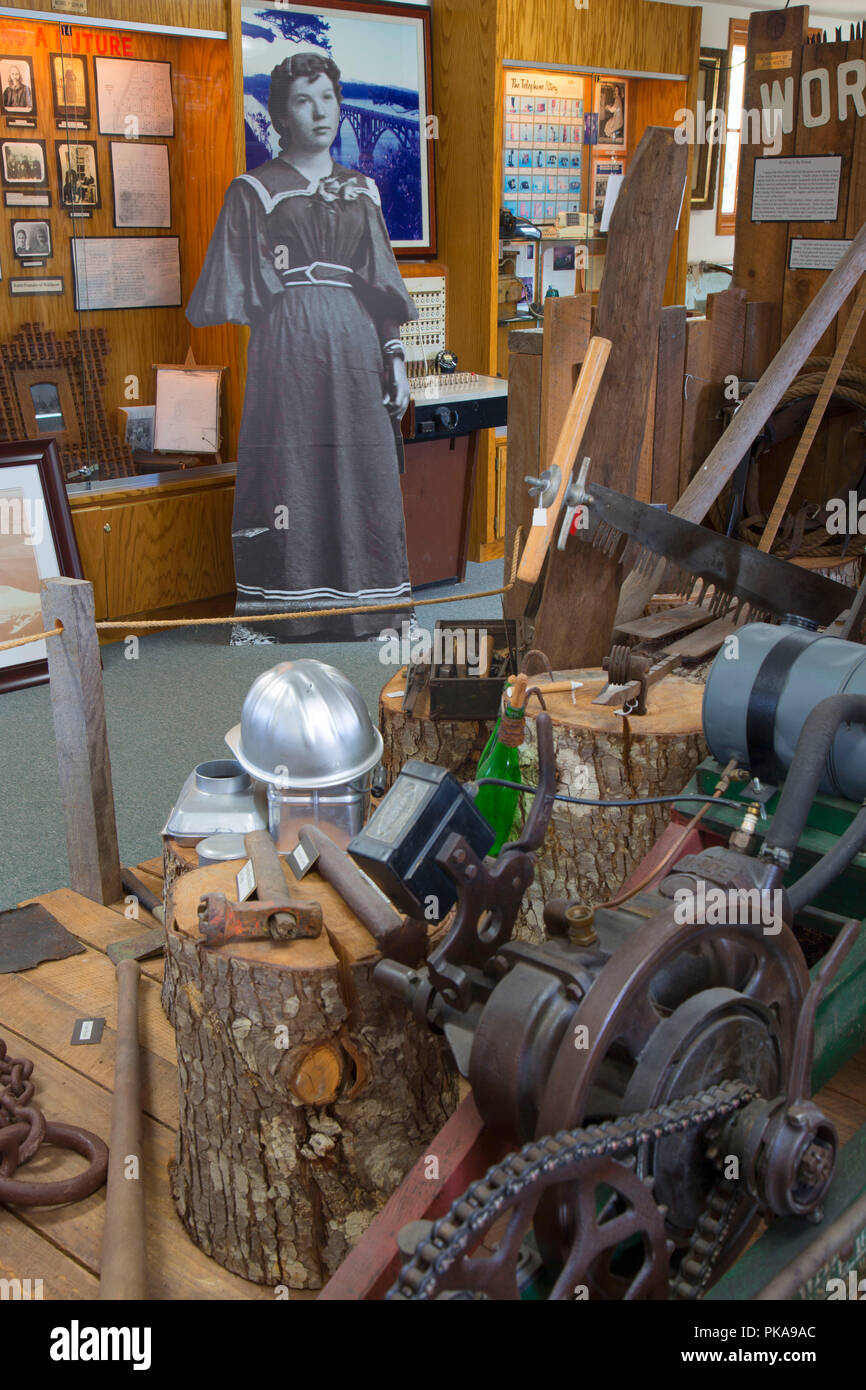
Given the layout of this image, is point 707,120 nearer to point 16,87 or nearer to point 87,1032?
point 16,87

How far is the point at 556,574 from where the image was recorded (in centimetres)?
336

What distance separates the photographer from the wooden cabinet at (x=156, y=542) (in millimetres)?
5898

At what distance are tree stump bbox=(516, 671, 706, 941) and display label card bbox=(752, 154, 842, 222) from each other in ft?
8.59

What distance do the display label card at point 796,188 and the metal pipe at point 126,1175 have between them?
146 inches

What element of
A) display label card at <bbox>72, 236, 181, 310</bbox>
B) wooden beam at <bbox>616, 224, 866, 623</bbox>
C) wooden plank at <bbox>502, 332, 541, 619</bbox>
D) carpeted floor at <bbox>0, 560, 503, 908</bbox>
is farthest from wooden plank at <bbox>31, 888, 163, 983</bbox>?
display label card at <bbox>72, 236, 181, 310</bbox>

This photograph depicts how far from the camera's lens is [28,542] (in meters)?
5.56

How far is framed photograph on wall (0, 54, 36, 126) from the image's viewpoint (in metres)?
5.41

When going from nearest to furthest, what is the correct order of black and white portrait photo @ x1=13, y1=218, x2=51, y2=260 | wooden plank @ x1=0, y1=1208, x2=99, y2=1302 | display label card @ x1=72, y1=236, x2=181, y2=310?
wooden plank @ x1=0, y1=1208, x2=99, y2=1302 → black and white portrait photo @ x1=13, y1=218, x2=51, y2=260 → display label card @ x1=72, y1=236, x2=181, y2=310

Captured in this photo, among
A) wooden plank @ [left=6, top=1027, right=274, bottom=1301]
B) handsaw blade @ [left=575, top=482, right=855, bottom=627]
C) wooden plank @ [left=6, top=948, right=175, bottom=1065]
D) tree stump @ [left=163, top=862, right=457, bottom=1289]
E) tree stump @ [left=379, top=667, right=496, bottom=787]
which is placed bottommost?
wooden plank @ [left=6, top=1027, right=274, bottom=1301]

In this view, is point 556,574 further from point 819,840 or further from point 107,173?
point 107,173

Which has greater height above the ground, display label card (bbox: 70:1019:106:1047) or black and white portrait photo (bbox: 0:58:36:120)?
black and white portrait photo (bbox: 0:58:36:120)

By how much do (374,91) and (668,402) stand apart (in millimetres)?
3118

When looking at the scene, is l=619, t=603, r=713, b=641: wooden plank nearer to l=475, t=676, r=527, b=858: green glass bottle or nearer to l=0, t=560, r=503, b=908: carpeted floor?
l=475, t=676, r=527, b=858: green glass bottle

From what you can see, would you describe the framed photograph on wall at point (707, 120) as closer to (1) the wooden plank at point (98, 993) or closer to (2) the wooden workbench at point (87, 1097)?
(2) the wooden workbench at point (87, 1097)
